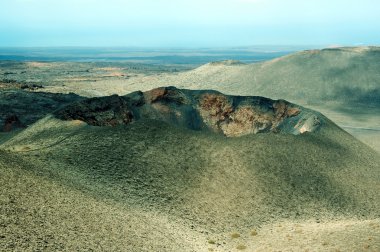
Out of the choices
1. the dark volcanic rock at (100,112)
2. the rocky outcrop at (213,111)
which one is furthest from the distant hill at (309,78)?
the dark volcanic rock at (100,112)

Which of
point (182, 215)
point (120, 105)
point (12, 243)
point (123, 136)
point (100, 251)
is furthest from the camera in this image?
point (120, 105)

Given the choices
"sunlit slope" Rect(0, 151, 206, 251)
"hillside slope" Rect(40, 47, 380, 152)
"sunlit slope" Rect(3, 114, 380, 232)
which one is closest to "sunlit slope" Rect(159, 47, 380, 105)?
"hillside slope" Rect(40, 47, 380, 152)

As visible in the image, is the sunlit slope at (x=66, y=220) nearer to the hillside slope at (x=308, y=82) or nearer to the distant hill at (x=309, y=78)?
the hillside slope at (x=308, y=82)

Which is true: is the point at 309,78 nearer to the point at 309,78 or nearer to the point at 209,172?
the point at 309,78

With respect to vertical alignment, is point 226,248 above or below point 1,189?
below

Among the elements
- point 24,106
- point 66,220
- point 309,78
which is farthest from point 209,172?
point 309,78

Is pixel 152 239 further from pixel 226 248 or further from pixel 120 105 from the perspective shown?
pixel 120 105

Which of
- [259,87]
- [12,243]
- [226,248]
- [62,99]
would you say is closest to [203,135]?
[226,248]

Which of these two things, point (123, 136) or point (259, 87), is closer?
point (123, 136)

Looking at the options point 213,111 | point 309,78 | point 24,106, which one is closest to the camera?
point 213,111
